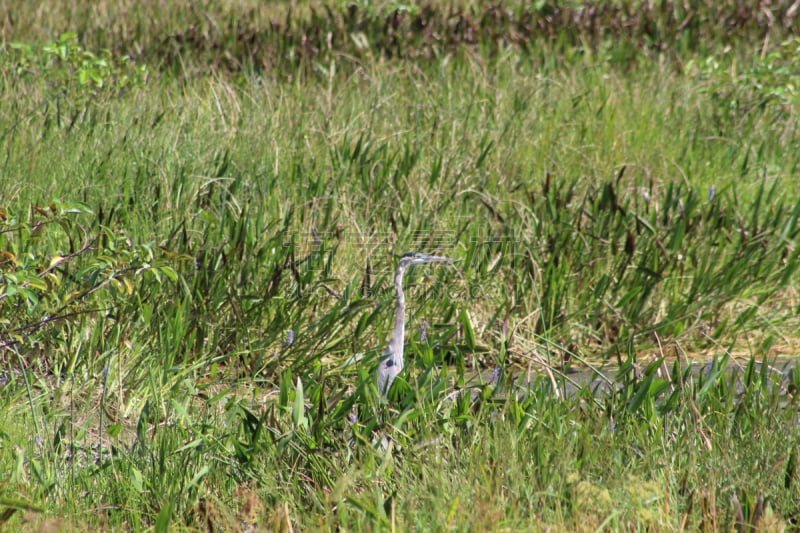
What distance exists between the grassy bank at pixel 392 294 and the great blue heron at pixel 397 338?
61mm

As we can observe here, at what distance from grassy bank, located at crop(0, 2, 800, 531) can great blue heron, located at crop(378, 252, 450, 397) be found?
6cm

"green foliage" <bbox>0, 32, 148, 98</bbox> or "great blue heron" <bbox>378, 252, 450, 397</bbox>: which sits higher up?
"great blue heron" <bbox>378, 252, 450, 397</bbox>

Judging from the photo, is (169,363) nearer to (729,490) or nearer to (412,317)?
(412,317)

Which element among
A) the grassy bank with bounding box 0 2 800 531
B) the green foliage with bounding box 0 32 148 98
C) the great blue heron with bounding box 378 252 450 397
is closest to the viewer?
the grassy bank with bounding box 0 2 800 531

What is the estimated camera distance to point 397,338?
10.1 ft

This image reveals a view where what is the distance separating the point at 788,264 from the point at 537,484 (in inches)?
107

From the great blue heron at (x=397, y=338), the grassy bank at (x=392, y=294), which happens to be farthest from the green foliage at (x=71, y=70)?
the great blue heron at (x=397, y=338)

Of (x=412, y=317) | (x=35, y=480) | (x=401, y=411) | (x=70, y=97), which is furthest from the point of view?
(x=70, y=97)

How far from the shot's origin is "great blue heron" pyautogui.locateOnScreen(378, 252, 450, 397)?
3.06 metres

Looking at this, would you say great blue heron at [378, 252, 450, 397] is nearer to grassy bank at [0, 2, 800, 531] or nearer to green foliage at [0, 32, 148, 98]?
grassy bank at [0, 2, 800, 531]

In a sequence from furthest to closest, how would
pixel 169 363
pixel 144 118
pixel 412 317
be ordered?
pixel 144 118 → pixel 412 317 → pixel 169 363

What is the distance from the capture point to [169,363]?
12.1ft

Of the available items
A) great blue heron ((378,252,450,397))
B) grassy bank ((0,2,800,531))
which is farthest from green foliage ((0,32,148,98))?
great blue heron ((378,252,450,397))

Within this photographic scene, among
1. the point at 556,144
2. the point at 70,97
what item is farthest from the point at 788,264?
the point at 70,97
